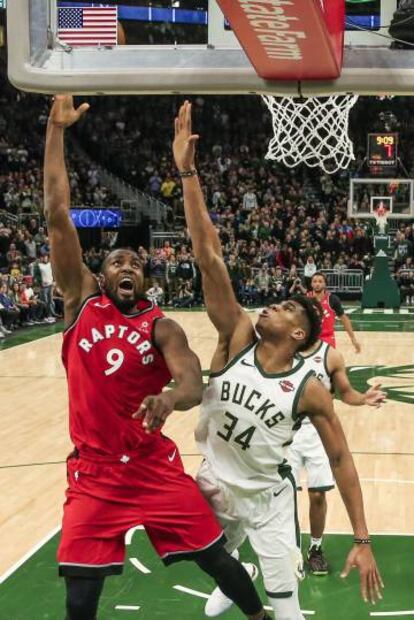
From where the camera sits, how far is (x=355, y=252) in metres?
25.2

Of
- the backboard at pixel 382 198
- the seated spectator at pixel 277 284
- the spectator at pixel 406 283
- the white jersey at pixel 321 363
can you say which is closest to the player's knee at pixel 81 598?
the white jersey at pixel 321 363

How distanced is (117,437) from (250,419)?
0.57m

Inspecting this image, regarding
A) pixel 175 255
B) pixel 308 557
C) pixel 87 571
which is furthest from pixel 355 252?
pixel 87 571

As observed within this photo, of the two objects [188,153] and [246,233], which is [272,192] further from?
[188,153]

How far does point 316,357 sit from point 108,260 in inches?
62.7

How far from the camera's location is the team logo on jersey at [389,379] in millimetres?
11523

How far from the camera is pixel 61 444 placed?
8734 mm

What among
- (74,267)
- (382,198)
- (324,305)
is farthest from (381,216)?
(74,267)

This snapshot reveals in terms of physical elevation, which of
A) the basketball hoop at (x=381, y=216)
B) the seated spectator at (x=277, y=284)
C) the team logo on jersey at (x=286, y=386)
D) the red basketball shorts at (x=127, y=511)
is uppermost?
the team logo on jersey at (x=286, y=386)

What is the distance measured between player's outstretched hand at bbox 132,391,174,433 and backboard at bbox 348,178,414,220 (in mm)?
19957

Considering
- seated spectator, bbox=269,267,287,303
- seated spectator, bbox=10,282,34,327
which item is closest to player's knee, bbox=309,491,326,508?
seated spectator, bbox=10,282,34,327

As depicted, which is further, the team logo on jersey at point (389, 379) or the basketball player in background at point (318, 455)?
the team logo on jersey at point (389, 379)

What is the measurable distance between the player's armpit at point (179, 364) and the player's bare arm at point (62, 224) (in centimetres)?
38

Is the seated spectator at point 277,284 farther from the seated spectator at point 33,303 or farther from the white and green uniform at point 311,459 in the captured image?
the white and green uniform at point 311,459
